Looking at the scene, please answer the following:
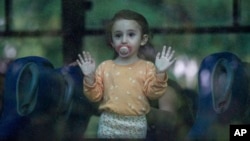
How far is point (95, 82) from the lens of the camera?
23.7 feet

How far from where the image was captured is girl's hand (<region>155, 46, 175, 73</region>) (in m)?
7.18

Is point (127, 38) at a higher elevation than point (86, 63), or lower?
higher

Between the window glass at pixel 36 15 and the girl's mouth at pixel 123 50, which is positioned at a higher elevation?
the window glass at pixel 36 15

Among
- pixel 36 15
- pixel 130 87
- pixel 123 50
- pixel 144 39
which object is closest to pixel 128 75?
pixel 130 87

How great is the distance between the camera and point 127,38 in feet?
23.6

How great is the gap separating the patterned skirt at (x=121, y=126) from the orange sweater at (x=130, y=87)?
5 cm

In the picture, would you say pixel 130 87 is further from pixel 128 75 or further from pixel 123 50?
pixel 123 50

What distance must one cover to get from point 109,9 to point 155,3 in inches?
13.8

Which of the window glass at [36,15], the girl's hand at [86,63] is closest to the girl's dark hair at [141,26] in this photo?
the girl's hand at [86,63]

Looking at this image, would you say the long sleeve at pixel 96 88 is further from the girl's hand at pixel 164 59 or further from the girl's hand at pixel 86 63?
the girl's hand at pixel 164 59

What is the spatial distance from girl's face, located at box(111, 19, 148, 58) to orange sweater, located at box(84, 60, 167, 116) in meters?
0.11

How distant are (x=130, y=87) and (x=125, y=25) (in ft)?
Result: 1.54

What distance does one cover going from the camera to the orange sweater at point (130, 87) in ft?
23.5

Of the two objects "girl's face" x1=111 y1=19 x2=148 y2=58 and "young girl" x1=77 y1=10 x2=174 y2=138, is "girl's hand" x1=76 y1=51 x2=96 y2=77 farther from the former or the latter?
"girl's face" x1=111 y1=19 x2=148 y2=58
